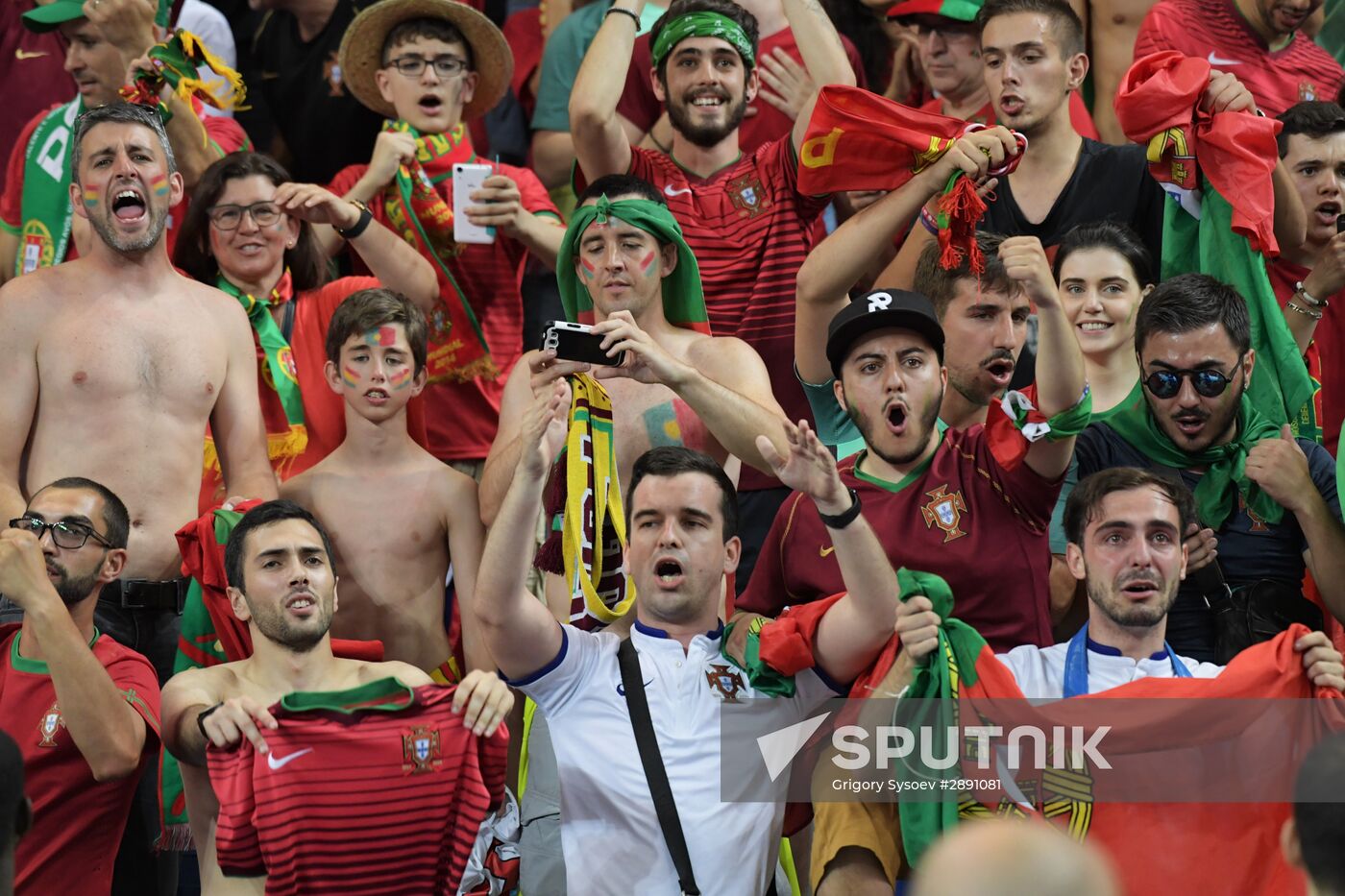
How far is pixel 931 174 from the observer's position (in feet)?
20.2

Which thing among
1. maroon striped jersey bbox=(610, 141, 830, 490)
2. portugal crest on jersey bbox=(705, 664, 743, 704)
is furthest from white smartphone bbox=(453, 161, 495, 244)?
portugal crest on jersey bbox=(705, 664, 743, 704)

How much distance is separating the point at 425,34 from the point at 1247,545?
397 centimetres

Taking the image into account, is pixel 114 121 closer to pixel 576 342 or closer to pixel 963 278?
pixel 576 342

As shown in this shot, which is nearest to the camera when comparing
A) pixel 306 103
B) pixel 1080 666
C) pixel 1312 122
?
pixel 1080 666

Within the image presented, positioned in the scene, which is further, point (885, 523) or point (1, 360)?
point (1, 360)

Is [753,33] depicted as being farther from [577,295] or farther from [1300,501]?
[1300,501]

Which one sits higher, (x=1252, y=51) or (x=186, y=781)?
(x=1252, y=51)

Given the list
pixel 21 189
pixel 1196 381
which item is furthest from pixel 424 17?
pixel 1196 381

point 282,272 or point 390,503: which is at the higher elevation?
point 282,272

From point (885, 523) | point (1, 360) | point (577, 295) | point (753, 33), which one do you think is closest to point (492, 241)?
point (577, 295)

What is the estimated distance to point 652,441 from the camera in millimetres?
6270

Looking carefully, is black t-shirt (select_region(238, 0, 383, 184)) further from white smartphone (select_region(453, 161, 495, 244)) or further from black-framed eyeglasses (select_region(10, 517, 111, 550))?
black-framed eyeglasses (select_region(10, 517, 111, 550))

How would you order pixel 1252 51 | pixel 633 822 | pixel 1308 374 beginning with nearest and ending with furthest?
pixel 633 822 < pixel 1308 374 < pixel 1252 51

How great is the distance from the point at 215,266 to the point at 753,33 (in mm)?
2297
